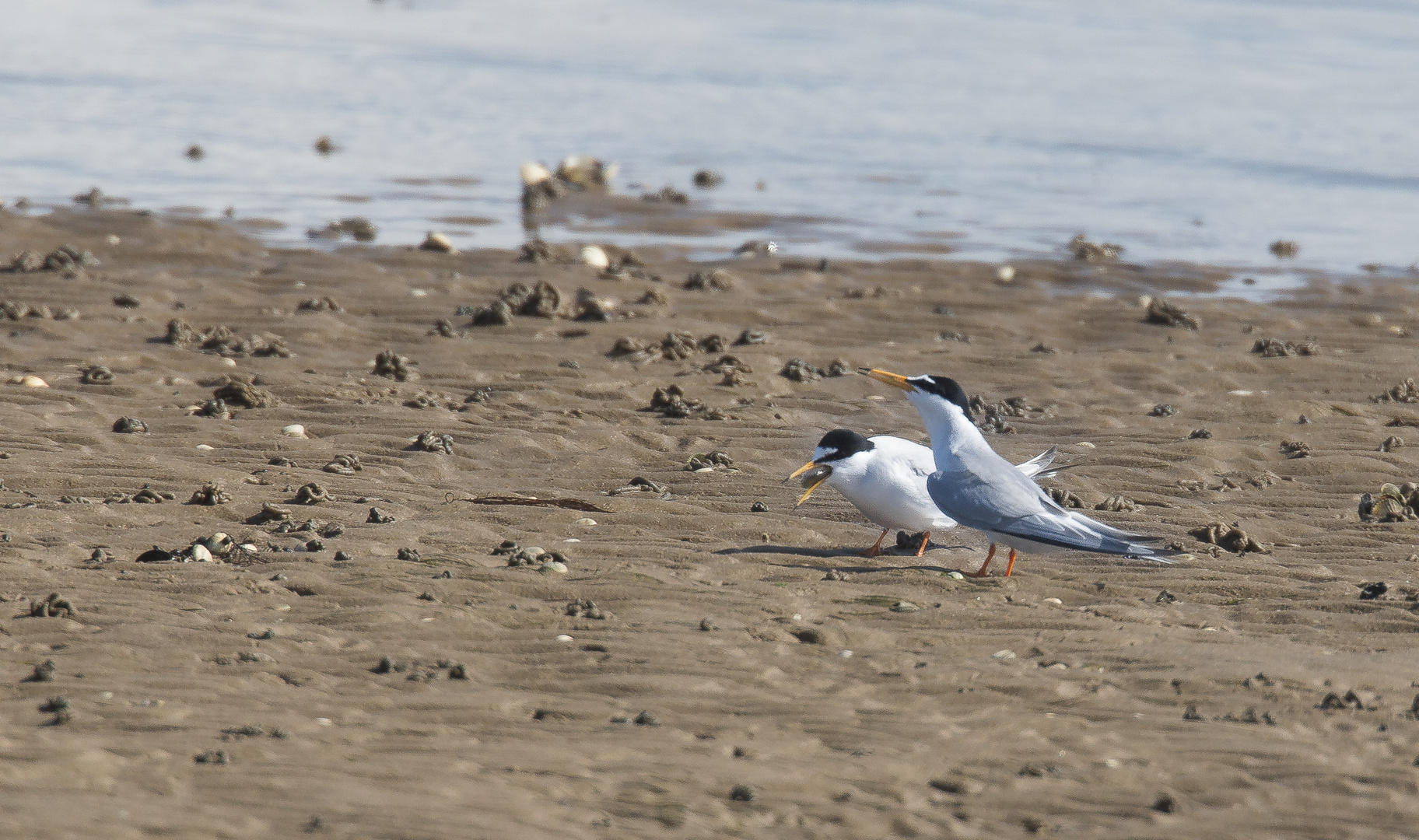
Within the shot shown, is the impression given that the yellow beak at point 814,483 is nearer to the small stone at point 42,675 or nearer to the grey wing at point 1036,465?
the grey wing at point 1036,465

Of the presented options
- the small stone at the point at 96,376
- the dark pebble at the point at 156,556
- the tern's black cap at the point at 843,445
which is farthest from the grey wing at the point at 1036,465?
the small stone at the point at 96,376

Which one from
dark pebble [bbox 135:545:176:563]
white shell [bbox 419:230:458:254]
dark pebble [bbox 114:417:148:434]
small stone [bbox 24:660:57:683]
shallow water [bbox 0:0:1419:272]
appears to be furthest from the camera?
shallow water [bbox 0:0:1419:272]

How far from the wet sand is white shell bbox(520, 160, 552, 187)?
24.2ft

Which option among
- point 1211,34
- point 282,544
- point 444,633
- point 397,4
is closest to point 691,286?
point 282,544

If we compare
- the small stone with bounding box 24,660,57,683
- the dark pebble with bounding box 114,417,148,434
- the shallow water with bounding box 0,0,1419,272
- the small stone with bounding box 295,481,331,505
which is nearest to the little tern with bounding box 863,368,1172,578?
Answer: the small stone with bounding box 295,481,331,505

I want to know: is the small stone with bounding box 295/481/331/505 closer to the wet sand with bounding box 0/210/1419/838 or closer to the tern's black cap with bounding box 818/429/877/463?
the wet sand with bounding box 0/210/1419/838

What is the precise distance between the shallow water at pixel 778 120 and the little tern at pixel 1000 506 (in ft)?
28.2

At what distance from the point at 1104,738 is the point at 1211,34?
36.5 meters

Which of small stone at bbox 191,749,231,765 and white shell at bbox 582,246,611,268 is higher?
white shell at bbox 582,246,611,268

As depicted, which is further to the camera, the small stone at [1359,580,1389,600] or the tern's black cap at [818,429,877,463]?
the tern's black cap at [818,429,877,463]

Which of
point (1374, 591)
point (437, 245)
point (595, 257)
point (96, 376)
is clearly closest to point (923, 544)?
point (1374, 591)

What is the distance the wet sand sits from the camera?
176 inches

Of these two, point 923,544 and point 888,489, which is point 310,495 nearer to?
point 888,489

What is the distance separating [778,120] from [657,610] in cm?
2072
